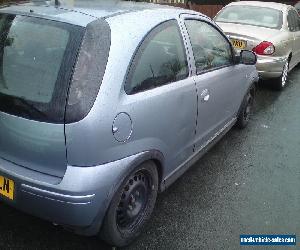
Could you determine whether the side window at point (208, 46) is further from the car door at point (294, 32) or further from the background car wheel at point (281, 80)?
the car door at point (294, 32)

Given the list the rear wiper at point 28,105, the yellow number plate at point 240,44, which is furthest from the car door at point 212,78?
the yellow number plate at point 240,44

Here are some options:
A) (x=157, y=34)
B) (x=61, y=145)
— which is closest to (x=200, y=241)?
(x=61, y=145)

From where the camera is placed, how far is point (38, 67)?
7.99 ft

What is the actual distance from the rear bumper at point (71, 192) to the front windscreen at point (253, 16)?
5760 millimetres

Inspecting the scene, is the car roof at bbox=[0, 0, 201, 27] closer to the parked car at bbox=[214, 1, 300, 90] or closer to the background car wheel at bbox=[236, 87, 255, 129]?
the background car wheel at bbox=[236, 87, 255, 129]

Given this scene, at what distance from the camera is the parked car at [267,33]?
6.65 m

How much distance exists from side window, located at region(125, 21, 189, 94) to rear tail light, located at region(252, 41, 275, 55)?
149 inches

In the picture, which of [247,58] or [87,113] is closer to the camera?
[87,113]

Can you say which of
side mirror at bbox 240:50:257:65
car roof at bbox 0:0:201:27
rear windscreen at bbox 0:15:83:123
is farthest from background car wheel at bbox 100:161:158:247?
side mirror at bbox 240:50:257:65

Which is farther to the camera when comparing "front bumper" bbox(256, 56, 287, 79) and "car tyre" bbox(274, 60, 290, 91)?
"car tyre" bbox(274, 60, 290, 91)

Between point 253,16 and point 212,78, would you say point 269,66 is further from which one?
point 212,78

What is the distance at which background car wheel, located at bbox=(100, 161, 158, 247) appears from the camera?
2.63 m

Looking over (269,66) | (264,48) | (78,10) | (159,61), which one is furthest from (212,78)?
(269,66)

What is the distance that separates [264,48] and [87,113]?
5.08 m
